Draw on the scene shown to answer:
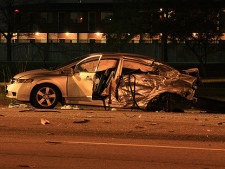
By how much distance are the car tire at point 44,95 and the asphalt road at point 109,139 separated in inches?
16.5

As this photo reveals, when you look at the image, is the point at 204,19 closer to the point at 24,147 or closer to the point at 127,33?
the point at 127,33

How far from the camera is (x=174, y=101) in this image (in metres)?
14.7

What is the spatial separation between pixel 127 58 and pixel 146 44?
41981 mm

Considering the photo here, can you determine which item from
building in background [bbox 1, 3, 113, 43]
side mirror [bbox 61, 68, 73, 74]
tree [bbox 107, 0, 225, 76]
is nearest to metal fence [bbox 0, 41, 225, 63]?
tree [bbox 107, 0, 225, 76]

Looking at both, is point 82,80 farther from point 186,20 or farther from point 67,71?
point 186,20

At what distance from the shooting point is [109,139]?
1081cm

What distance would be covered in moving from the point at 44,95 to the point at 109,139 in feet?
14.4

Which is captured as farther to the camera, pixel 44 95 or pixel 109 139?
pixel 44 95

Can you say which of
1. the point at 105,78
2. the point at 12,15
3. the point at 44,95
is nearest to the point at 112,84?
the point at 105,78

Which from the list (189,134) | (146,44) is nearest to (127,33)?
(146,44)

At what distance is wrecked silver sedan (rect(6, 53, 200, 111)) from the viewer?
14484 millimetres

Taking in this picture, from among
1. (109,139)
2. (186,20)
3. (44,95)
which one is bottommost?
(109,139)

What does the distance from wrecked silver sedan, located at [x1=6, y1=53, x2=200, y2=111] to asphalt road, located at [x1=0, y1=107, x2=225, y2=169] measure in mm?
402

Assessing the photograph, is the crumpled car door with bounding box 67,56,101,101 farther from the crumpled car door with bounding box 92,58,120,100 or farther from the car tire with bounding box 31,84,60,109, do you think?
the car tire with bounding box 31,84,60,109
